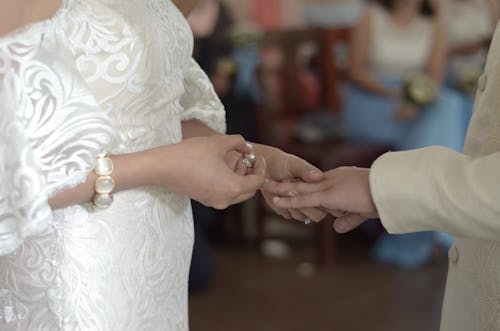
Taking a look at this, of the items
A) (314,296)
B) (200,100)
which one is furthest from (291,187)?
(314,296)

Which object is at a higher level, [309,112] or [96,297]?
[96,297]

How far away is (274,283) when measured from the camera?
3.55 metres

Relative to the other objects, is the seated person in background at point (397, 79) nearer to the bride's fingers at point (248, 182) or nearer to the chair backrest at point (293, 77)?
the chair backrest at point (293, 77)

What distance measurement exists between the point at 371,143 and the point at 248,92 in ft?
2.44

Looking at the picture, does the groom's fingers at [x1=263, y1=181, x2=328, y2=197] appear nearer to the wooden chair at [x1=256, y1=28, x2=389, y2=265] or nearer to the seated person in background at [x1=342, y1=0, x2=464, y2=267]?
the wooden chair at [x1=256, y1=28, x2=389, y2=265]

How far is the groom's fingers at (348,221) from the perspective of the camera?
1.42 metres

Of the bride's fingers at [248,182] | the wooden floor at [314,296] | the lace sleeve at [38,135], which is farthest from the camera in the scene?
the wooden floor at [314,296]

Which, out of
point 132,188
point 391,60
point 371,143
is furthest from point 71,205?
point 391,60

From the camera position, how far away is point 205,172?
1.22 m

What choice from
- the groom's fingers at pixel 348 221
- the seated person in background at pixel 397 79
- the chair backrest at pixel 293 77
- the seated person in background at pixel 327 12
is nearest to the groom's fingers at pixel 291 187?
the groom's fingers at pixel 348 221

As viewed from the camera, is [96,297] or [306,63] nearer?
[96,297]

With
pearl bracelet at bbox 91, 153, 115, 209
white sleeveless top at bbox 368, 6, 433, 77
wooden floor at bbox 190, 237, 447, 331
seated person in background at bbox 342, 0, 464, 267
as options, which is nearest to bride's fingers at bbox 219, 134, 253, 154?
pearl bracelet at bbox 91, 153, 115, 209

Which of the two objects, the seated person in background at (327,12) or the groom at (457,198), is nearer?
the groom at (457,198)

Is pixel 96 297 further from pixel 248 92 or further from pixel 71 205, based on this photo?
pixel 248 92
